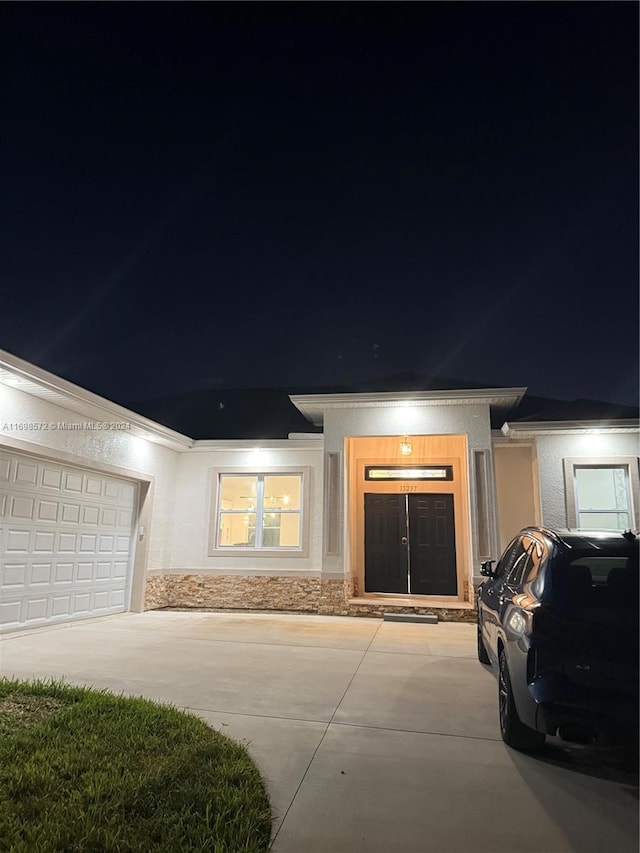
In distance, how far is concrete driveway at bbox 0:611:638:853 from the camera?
7.51ft

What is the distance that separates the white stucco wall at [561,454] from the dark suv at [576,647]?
6.55 meters

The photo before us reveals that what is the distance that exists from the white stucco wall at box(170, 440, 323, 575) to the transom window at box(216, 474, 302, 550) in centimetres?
23

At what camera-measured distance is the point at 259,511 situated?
10.8 m

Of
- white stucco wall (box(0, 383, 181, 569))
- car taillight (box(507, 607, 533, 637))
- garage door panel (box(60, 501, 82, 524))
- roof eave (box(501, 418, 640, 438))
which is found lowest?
car taillight (box(507, 607, 533, 637))

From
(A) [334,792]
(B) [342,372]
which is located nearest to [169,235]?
(A) [334,792]

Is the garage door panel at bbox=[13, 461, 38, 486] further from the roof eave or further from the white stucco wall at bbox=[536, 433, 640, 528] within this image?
the white stucco wall at bbox=[536, 433, 640, 528]

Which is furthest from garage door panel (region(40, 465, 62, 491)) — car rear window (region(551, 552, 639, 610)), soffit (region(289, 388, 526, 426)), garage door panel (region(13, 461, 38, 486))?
car rear window (region(551, 552, 639, 610))

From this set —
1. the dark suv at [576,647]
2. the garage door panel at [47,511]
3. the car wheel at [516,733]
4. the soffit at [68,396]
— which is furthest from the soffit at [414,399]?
the car wheel at [516,733]

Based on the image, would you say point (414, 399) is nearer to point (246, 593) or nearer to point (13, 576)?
point (246, 593)

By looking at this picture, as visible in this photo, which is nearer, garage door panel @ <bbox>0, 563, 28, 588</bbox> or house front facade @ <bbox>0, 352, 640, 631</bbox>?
garage door panel @ <bbox>0, 563, 28, 588</bbox>

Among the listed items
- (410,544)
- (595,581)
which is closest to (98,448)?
(410,544)

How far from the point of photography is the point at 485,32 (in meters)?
4.80

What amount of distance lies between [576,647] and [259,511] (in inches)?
332

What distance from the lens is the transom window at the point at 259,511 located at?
1059 cm
